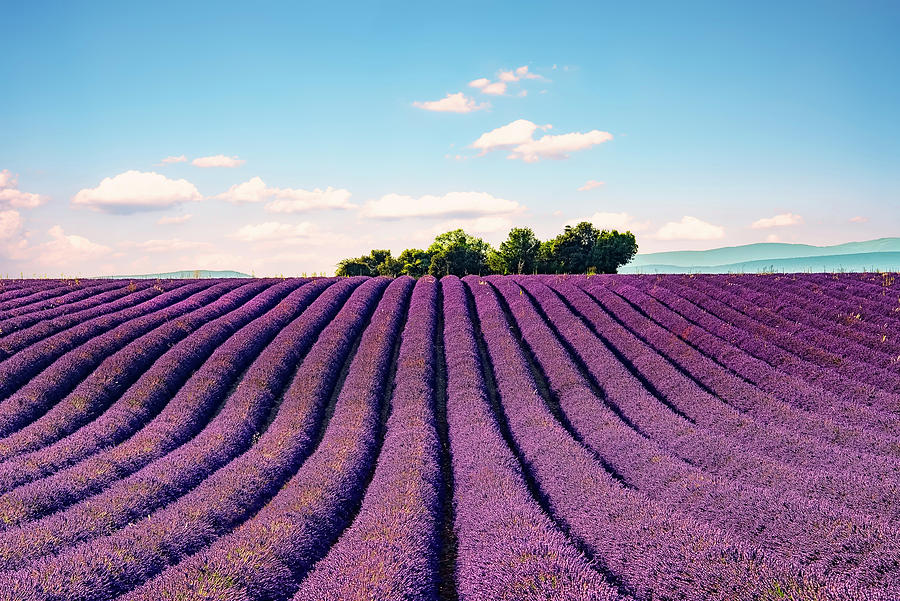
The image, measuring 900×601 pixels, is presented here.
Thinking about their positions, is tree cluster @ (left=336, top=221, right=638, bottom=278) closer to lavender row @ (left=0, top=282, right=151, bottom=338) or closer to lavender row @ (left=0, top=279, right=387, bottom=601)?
lavender row @ (left=0, top=282, right=151, bottom=338)

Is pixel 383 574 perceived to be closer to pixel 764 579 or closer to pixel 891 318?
pixel 764 579

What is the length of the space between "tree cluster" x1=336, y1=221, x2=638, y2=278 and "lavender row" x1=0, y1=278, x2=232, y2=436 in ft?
87.7

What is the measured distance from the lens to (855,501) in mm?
6148

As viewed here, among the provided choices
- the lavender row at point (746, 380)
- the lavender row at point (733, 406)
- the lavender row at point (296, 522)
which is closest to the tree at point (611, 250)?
the lavender row at point (746, 380)

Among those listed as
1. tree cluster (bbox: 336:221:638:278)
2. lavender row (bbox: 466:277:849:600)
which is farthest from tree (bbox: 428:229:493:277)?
lavender row (bbox: 466:277:849:600)

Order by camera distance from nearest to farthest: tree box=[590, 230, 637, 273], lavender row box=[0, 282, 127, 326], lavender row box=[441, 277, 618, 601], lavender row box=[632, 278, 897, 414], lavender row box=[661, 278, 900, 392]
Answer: lavender row box=[441, 277, 618, 601], lavender row box=[632, 278, 897, 414], lavender row box=[661, 278, 900, 392], lavender row box=[0, 282, 127, 326], tree box=[590, 230, 637, 273]

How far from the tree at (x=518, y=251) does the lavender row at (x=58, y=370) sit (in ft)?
95.9

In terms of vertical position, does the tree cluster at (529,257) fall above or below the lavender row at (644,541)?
above

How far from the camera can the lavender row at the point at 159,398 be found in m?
7.70

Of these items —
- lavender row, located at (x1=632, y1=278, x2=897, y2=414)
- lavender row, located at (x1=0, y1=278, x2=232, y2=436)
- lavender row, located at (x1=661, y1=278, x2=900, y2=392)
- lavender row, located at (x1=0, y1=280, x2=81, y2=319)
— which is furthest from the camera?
lavender row, located at (x1=0, y1=280, x2=81, y2=319)

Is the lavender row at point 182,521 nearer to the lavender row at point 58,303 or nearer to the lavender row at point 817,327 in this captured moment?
the lavender row at point 58,303

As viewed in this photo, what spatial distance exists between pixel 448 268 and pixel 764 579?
122 feet

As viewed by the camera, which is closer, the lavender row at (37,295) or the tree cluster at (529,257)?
the lavender row at (37,295)

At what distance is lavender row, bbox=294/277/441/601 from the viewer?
4629 millimetres
